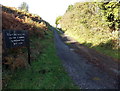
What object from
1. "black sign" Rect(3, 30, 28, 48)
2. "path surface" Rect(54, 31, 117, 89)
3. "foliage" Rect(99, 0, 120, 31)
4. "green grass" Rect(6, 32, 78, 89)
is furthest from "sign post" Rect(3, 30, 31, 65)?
"foliage" Rect(99, 0, 120, 31)

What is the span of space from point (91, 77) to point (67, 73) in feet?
4.39

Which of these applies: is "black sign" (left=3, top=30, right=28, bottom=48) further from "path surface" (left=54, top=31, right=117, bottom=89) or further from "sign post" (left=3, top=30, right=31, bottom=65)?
"path surface" (left=54, top=31, right=117, bottom=89)

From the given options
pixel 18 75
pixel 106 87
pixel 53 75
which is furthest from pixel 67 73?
pixel 18 75

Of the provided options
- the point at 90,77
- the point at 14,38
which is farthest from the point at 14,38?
the point at 90,77

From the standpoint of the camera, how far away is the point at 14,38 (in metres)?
5.77

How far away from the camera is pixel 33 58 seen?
24.3 ft

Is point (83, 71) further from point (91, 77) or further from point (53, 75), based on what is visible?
point (53, 75)

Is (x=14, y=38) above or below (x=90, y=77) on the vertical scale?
above

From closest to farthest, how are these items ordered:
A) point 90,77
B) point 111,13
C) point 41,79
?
1. point 41,79
2. point 90,77
3. point 111,13

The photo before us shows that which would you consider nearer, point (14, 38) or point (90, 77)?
point (90, 77)

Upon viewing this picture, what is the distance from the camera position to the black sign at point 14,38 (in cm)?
540

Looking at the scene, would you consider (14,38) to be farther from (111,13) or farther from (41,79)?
(111,13)

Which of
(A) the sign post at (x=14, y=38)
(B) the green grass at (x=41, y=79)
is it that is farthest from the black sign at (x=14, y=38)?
(B) the green grass at (x=41, y=79)

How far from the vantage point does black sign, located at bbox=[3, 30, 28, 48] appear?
540 centimetres
